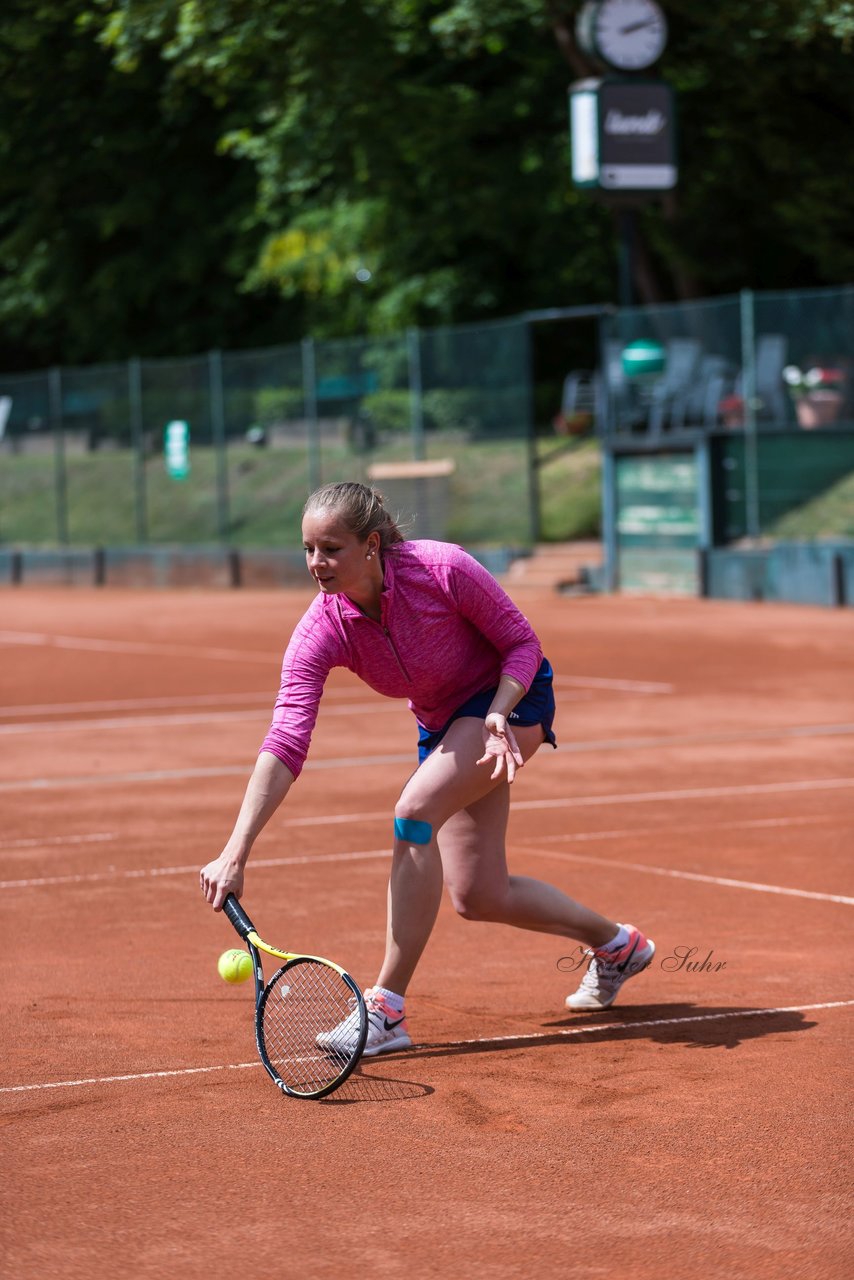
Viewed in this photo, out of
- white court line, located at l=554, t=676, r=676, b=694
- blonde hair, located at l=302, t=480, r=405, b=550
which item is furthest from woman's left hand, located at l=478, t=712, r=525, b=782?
white court line, located at l=554, t=676, r=676, b=694

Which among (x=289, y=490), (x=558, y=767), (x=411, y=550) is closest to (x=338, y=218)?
(x=289, y=490)

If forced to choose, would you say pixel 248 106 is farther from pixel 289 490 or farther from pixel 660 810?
pixel 660 810

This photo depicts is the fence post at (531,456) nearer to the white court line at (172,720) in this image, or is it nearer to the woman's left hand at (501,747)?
the white court line at (172,720)

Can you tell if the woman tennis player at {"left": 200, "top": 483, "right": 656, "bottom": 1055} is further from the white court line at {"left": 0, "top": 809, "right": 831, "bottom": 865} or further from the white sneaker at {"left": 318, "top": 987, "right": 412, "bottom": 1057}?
the white court line at {"left": 0, "top": 809, "right": 831, "bottom": 865}

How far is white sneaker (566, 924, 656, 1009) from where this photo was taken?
599 centimetres

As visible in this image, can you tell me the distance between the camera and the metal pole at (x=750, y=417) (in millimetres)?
22719

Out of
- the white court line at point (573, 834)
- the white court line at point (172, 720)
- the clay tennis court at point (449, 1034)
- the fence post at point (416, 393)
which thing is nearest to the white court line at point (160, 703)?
the white court line at point (172, 720)

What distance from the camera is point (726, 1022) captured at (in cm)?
583

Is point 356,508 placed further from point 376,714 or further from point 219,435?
point 219,435

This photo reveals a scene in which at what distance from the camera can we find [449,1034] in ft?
18.9

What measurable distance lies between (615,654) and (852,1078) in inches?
497

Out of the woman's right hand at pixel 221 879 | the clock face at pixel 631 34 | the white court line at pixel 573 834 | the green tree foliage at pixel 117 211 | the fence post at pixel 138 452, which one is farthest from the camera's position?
the green tree foliage at pixel 117 211

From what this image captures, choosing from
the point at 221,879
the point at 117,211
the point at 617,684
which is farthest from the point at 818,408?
the point at 117,211

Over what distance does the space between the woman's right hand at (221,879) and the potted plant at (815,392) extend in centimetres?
1807
